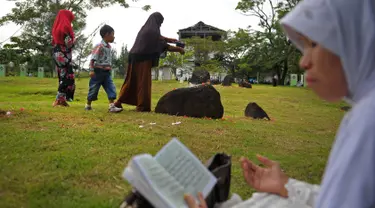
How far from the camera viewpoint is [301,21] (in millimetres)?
1200

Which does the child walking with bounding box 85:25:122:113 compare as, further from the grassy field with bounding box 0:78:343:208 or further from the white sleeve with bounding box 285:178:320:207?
the white sleeve with bounding box 285:178:320:207

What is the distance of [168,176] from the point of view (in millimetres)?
Result: 1447

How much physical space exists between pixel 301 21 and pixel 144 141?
3.30 metres

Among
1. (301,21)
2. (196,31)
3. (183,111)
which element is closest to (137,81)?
(183,111)

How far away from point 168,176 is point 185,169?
A: 11 centimetres

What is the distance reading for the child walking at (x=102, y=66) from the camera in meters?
7.22

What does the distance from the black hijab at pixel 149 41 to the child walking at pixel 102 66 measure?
0.55 metres

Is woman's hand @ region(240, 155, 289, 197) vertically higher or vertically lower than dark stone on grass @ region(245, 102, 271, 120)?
higher

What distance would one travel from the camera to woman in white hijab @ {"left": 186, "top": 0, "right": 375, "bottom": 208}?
0.94 meters

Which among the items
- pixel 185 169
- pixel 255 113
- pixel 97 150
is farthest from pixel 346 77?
→ pixel 255 113

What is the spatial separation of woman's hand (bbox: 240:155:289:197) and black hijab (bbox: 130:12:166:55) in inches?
234

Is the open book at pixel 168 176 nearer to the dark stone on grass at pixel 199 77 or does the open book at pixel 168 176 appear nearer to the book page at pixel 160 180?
the book page at pixel 160 180

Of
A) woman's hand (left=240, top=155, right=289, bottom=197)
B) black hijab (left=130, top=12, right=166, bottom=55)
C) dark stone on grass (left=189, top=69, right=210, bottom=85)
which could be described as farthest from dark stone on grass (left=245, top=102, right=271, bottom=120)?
dark stone on grass (left=189, top=69, right=210, bottom=85)

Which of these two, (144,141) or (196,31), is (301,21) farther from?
(196,31)
